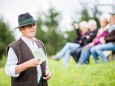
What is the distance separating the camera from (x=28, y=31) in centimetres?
421

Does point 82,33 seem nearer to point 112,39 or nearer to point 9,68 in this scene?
point 112,39

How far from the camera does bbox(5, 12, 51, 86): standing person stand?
154 inches

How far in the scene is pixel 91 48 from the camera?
9094 mm

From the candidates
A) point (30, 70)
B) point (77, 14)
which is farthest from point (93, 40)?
point (77, 14)

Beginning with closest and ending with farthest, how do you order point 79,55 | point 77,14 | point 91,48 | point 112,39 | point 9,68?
point 9,68 < point 112,39 < point 91,48 < point 79,55 < point 77,14

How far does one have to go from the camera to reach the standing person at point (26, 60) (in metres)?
3.91

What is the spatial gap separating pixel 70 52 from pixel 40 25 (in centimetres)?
3442

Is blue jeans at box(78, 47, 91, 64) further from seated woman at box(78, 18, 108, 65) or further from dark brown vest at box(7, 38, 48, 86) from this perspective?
dark brown vest at box(7, 38, 48, 86)

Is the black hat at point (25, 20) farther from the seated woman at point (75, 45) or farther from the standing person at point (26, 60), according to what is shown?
the seated woman at point (75, 45)

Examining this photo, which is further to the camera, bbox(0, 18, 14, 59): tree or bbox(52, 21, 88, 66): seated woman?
bbox(0, 18, 14, 59): tree

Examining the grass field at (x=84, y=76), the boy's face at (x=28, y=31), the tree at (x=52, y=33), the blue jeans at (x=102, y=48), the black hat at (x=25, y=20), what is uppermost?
the black hat at (x=25, y=20)

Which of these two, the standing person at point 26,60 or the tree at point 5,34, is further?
the tree at point 5,34

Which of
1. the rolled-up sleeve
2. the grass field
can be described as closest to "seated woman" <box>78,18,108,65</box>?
the grass field

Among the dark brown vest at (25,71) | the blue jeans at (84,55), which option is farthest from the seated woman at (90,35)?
the dark brown vest at (25,71)
